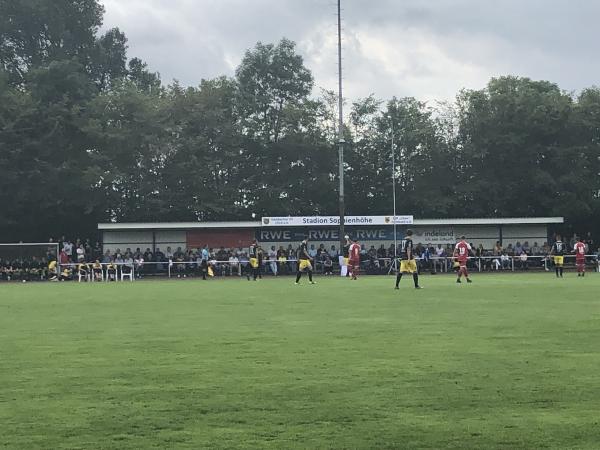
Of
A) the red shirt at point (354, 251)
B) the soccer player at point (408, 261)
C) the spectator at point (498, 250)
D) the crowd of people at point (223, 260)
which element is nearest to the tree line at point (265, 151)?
the crowd of people at point (223, 260)

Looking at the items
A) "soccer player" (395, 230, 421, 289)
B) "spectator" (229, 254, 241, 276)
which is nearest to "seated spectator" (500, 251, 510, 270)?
"spectator" (229, 254, 241, 276)

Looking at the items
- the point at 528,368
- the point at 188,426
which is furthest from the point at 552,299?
the point at 188,426

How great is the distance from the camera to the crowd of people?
4375 centimetres

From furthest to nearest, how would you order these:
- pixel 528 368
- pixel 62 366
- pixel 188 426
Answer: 1. pixel 62 366
2. pixel 528 368
3. pixel 188 426

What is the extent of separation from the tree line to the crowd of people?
6.05 meters

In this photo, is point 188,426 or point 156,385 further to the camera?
point 156,385

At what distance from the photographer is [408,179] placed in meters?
58.6

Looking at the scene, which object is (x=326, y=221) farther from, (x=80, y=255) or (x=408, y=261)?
(x=408, y=261)

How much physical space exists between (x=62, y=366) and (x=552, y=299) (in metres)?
13.7

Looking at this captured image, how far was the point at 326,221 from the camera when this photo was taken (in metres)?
46.8

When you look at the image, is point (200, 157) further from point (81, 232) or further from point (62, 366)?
point (62, 366)

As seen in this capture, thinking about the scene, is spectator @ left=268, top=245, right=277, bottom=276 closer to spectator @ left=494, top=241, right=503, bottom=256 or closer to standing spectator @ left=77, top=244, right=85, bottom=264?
standing spectator @ left=77, top=244, right=85, bottom=264

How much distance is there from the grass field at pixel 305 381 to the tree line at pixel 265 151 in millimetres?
38111

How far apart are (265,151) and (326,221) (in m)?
12.3
